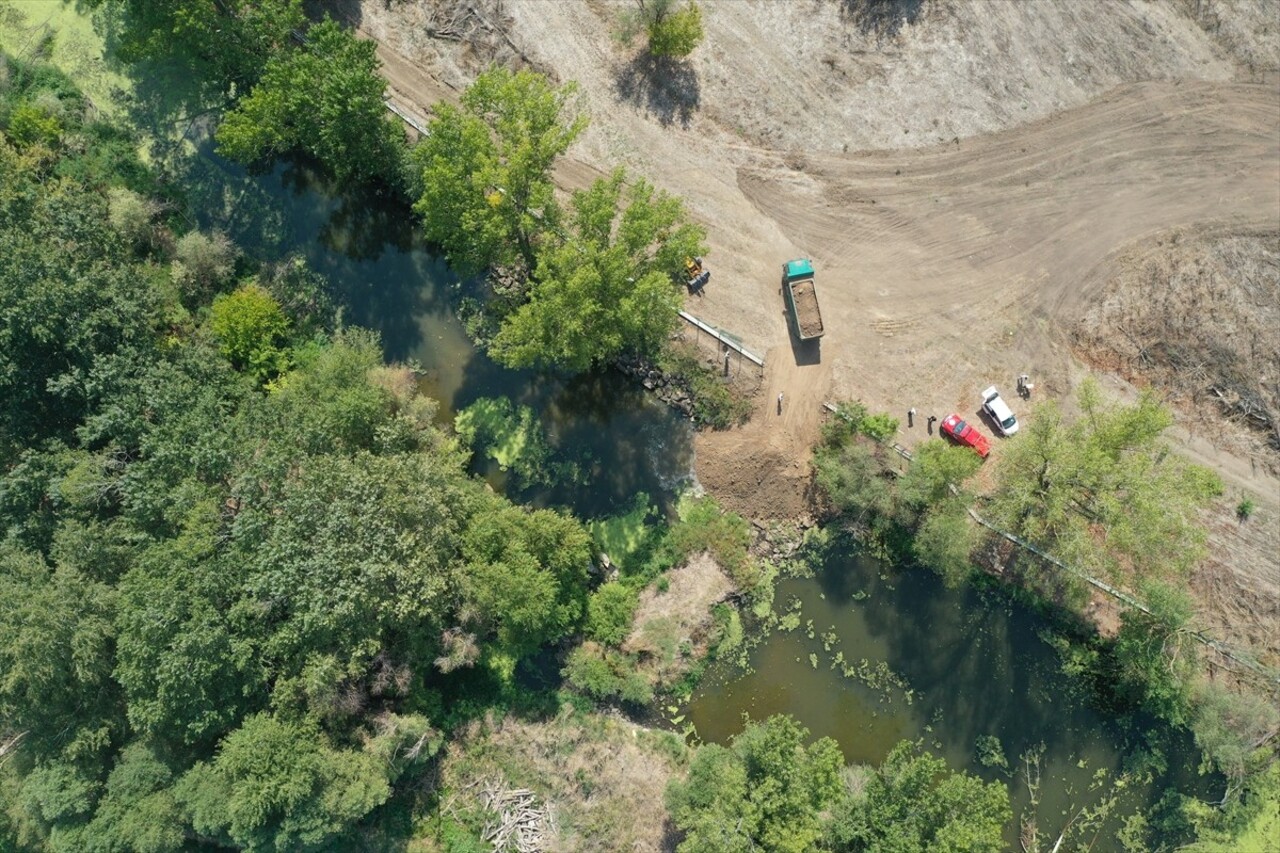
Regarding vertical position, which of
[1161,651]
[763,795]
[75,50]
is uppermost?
[1161,651]

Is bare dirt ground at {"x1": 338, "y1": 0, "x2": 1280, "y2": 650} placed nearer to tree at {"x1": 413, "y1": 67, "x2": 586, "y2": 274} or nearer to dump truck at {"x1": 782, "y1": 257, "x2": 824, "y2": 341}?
dump truck at {"x1": 782, "y1": 257, "x2": 824, "y2": 341}

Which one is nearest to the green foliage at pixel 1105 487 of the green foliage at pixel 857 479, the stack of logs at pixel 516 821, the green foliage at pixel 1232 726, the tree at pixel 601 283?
the green foliage at pixel 857 479

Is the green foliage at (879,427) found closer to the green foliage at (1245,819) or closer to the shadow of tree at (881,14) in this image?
the shadow of tree at (881,14)

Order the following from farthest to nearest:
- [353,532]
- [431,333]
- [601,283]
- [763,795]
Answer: [431,333]
[763,795]
[353,532]
[601,283]

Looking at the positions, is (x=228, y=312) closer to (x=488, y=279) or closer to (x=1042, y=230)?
(x=488, y=279)

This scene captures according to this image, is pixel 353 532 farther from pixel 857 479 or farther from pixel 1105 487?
pixel 1105 487

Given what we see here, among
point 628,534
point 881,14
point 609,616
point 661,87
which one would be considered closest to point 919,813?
point 609,616

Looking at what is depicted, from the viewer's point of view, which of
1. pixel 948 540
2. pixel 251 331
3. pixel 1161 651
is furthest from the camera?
pixel 251 331
